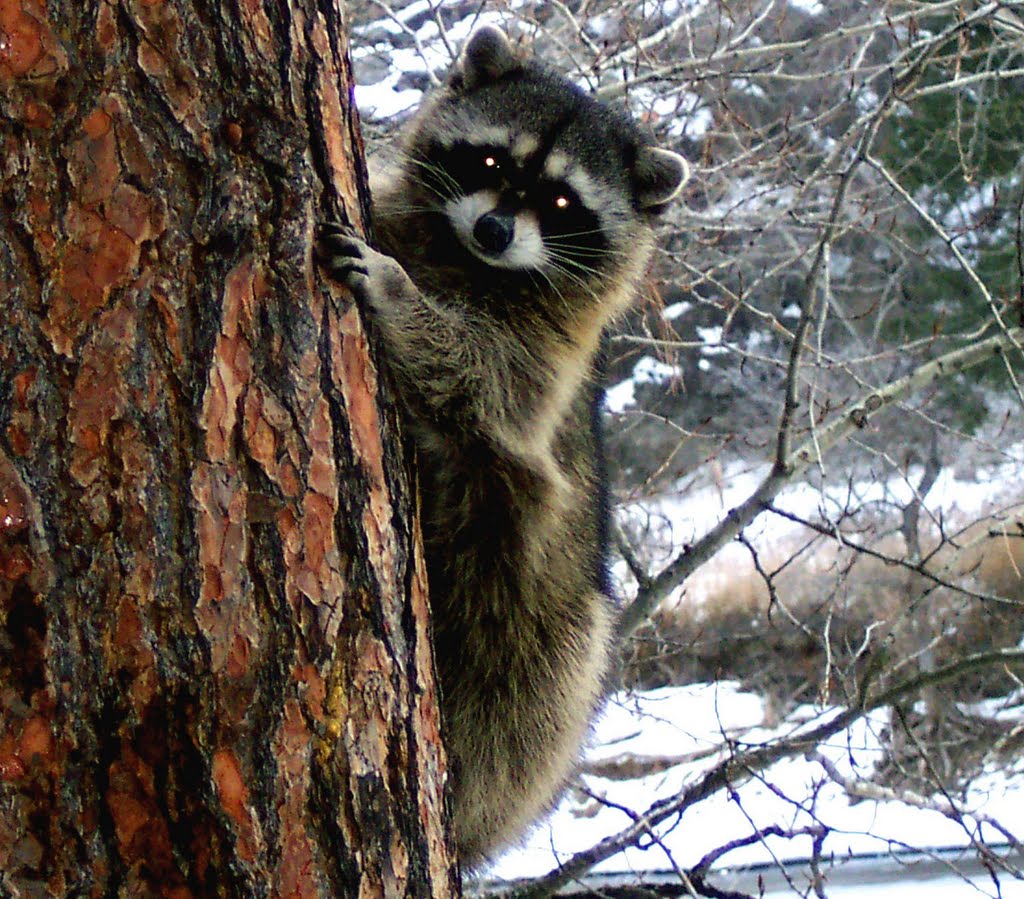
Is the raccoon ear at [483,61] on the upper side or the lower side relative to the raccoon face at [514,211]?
upper

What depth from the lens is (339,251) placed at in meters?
1.24

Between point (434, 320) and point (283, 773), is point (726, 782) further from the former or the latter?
point (283, 773)

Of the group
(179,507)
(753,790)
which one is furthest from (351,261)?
(753,790)

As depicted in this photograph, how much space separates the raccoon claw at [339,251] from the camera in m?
1.23

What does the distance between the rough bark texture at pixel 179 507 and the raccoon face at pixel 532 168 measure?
2.81ft

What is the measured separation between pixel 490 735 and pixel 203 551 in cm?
104

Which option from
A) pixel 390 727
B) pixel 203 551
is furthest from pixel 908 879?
pixel 203 551

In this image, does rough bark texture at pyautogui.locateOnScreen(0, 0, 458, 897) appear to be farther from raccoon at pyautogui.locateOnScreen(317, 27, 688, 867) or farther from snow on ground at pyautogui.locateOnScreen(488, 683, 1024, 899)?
snow on ground at pyautogui.locateOnScreen(488, 683, 1024, 899)

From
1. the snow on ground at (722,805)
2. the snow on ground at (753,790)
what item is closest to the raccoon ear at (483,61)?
the snow on ground at (753,790)

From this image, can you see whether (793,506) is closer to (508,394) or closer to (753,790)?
(753,790)

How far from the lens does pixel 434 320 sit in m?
1.72

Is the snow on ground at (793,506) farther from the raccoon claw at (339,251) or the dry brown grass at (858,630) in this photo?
the raccoon claw at (339,251)

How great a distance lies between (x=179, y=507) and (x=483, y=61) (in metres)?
1.58

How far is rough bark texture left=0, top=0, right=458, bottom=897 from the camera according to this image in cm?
97
